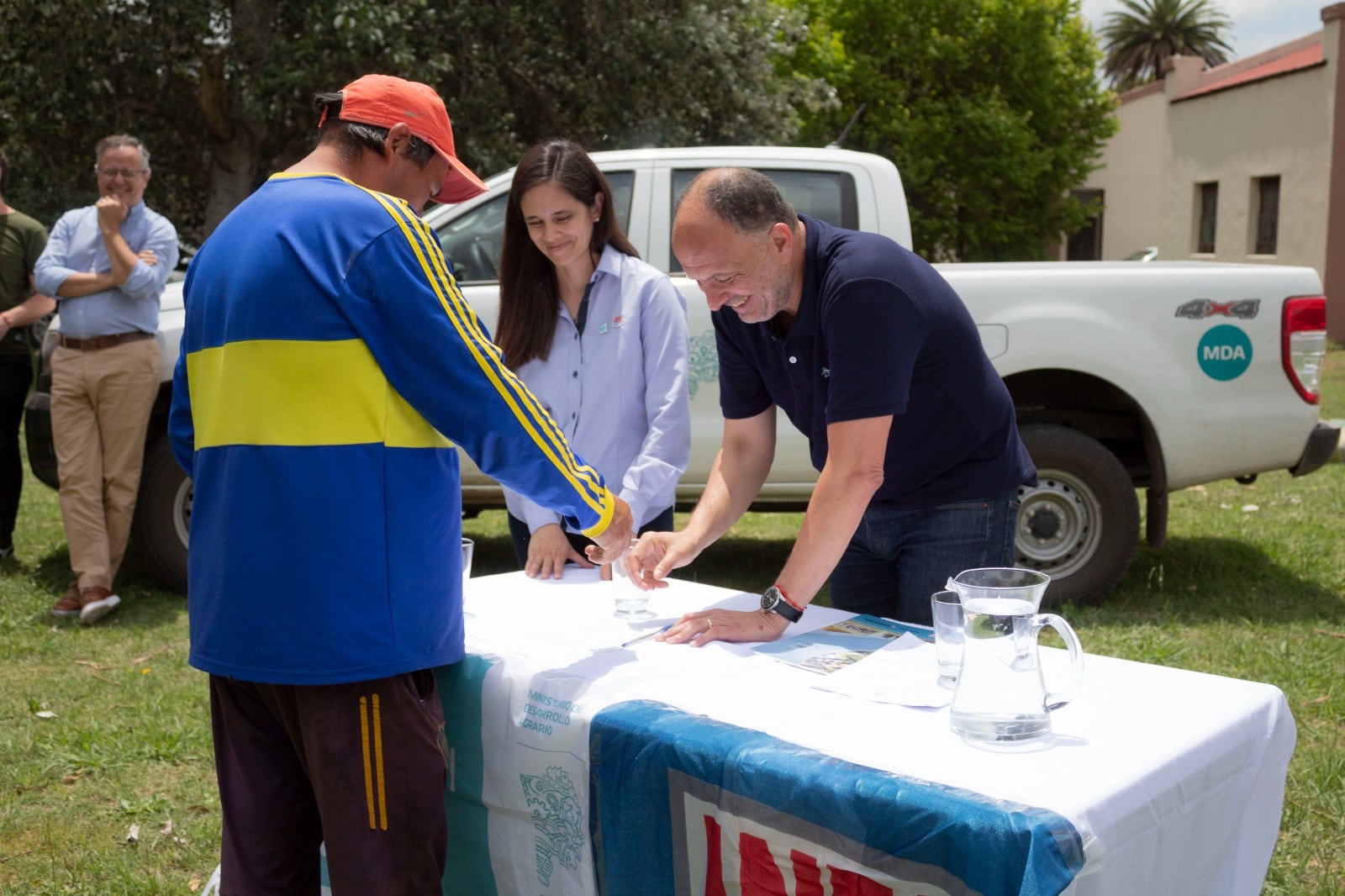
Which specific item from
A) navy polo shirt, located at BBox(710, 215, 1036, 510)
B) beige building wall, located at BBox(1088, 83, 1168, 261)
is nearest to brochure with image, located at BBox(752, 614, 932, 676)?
navy polo shirt, located at BBox(710, 215, 1036, 510)

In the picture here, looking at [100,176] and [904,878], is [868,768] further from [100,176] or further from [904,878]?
[100,176]

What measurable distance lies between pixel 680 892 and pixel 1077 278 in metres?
4.31

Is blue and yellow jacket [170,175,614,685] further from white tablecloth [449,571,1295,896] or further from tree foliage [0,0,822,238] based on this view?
tree foliage [0,0,822,238]

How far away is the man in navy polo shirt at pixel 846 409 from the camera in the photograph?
235 centimetres

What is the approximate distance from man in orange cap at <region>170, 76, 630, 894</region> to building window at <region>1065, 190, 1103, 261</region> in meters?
33.8

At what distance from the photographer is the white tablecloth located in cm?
168

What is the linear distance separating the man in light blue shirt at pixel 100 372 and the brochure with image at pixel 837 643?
14.1ft

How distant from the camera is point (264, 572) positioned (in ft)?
6.43

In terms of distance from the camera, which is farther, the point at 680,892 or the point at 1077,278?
the point at 1077,278

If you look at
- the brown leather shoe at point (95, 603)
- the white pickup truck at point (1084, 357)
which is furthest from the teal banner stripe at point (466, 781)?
the brown leather shoe at point (95, 603)

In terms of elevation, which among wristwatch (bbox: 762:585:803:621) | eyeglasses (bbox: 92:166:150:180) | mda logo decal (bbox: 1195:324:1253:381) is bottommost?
wristwatch (bbox: 762:585:803:621)

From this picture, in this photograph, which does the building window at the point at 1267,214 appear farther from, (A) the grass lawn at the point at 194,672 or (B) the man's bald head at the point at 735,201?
(B) the man's bald head at the point at 735,201

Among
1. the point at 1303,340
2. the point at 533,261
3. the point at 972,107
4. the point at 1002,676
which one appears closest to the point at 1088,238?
the point at 972,107

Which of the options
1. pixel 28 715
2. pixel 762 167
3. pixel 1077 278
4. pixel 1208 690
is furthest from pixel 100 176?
pixel 1208 690
